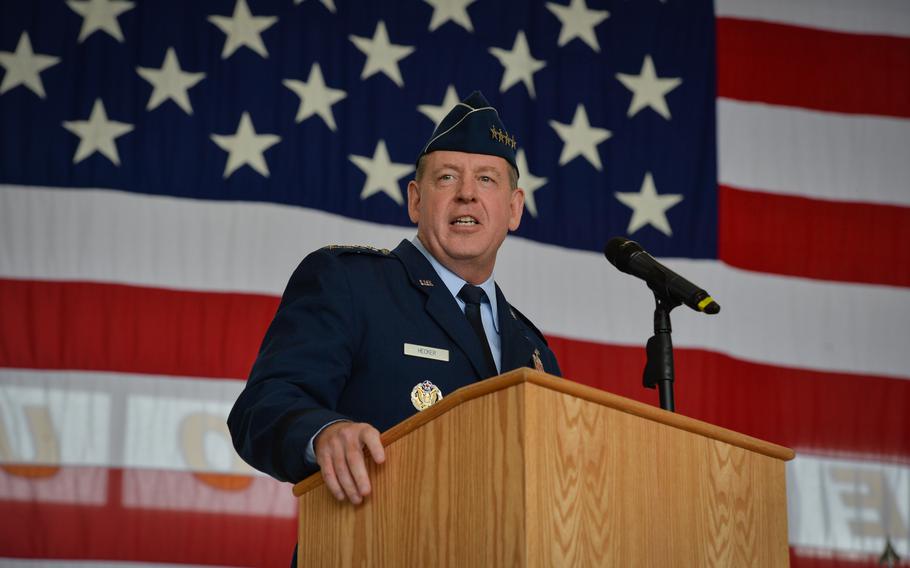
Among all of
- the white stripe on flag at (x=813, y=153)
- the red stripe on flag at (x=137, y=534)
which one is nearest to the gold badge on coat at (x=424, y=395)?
the red stripe on flag at (x=137, y=534)

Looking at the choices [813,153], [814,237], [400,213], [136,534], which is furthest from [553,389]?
[813,153]

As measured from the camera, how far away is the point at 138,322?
369cm

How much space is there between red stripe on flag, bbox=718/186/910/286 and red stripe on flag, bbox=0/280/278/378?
5.96 feet

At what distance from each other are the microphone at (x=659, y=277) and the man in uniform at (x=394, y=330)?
0.79 ft

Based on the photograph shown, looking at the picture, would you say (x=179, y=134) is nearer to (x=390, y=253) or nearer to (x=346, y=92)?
(x=346, y=92)

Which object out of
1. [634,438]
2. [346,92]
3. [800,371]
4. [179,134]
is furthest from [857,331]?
[634,438]

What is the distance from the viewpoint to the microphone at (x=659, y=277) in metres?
1.75

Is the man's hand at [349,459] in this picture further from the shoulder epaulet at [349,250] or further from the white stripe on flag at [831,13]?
the white stripe on flag at [831,13]

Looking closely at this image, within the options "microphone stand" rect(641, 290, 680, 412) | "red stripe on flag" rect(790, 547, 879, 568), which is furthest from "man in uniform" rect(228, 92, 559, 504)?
"red stripe on flag" rect(790, 547, 879, 568)

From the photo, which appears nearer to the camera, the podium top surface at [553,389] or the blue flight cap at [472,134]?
the podium top surface at [553,389]

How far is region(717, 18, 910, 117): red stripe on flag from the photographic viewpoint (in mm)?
4508

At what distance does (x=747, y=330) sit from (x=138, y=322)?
7.29ft

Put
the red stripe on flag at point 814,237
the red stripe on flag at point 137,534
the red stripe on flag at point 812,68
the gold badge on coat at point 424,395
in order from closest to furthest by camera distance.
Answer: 1. the gold badge on coat at point 424,395
2. the red stripe on flag at point 137,534
3. the red stripe on flag at point 814,237
4. the red stripe on flag at point 812,68

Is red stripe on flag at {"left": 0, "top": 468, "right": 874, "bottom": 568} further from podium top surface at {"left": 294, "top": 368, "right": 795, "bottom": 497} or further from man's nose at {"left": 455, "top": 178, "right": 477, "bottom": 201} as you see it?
podium top surface at {"left": 294, "top": 368, "right": 795, "bottom": 497}
